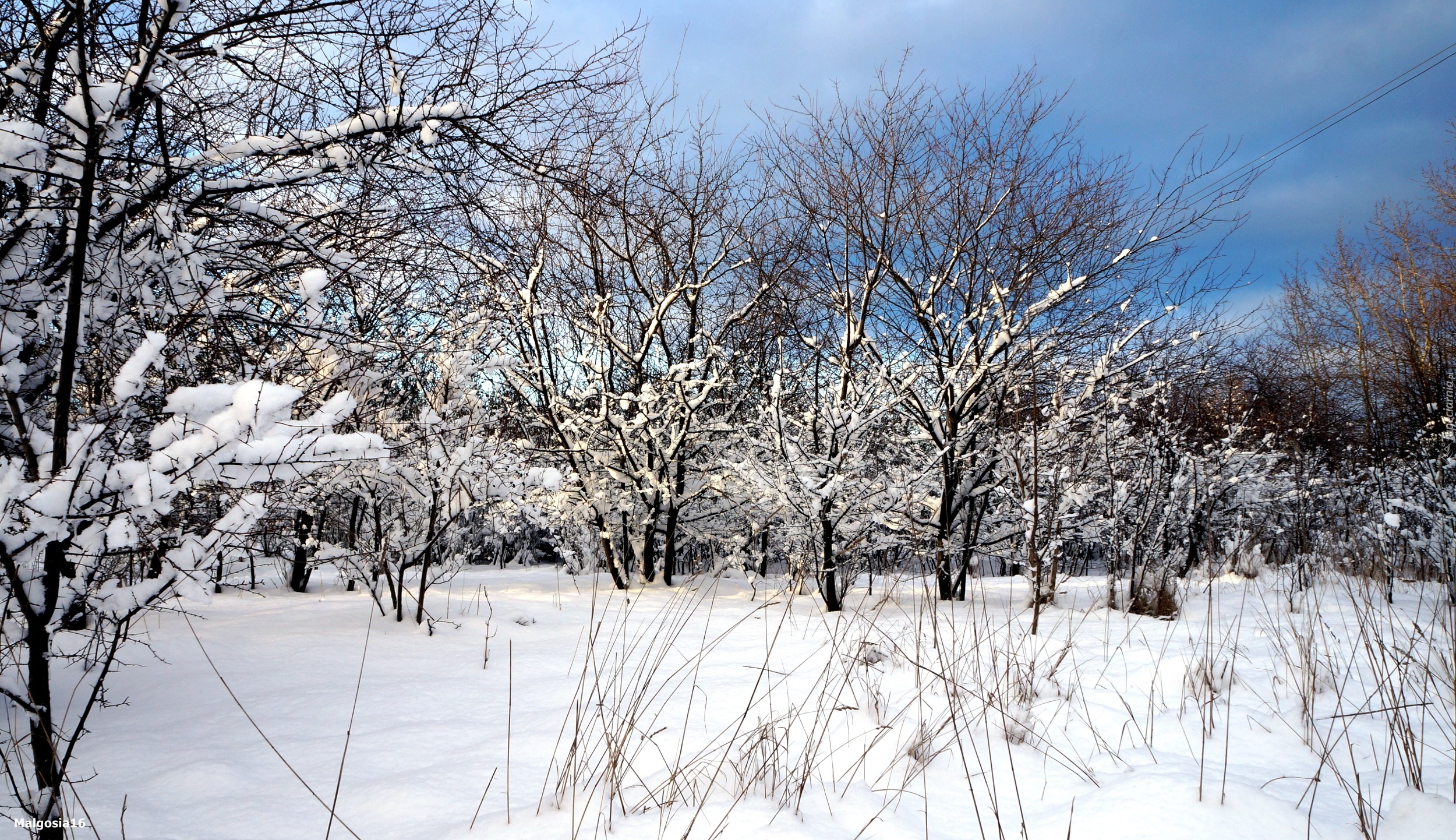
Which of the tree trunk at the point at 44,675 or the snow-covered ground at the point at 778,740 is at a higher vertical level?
the tree trunk at the point at 44,675

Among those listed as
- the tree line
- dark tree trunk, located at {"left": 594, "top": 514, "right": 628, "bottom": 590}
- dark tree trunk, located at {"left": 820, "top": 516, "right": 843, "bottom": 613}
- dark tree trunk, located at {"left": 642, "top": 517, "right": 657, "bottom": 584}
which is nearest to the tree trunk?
the tree line

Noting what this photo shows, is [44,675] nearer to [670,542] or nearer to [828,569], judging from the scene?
[828,569]

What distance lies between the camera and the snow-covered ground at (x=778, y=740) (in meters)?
1.67

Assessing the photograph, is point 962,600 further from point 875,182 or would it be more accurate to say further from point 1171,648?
point 875,182

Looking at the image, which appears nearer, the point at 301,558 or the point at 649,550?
the point at 301,558

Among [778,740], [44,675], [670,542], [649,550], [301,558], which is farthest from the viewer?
[649,550]

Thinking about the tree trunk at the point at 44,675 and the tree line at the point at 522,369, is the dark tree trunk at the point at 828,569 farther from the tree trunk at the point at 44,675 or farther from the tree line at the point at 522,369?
the tree trunk at the point at 44,675

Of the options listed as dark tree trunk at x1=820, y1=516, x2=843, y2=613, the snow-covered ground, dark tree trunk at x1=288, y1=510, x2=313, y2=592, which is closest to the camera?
the snow-covered ground

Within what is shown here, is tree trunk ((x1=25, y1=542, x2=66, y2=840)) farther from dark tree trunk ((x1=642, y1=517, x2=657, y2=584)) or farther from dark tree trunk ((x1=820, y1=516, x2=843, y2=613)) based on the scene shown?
dark tree trunk ((x1=642, y1=517, x2=657, y2=584))

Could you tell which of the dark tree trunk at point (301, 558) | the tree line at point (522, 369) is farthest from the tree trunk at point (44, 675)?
the dark tree trunk at point (301, 558)

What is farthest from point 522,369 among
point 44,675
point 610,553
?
point 44,675

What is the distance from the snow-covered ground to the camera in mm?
1673

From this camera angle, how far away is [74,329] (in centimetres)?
155

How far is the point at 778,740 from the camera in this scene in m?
1.94
